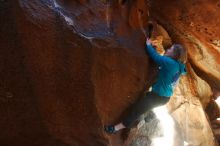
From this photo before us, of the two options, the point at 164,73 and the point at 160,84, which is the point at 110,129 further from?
the point at 164,73

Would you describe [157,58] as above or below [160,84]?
above

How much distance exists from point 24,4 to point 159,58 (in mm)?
2572

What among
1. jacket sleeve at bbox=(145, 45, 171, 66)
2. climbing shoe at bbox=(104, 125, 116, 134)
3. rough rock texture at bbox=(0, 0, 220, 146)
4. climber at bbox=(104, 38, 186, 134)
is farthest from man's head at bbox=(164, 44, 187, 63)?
climbing shoe at bbox=(104, 125, 116, 134)

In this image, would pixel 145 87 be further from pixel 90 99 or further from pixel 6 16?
pixel 6 16

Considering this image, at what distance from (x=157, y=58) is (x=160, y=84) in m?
0.50

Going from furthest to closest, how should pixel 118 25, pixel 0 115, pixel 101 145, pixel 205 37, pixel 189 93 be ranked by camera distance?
pixel 189 93, pixel 205 37, pixel 118 25, pixel 101 145, pixel 0 115

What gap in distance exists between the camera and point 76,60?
493 centimetres

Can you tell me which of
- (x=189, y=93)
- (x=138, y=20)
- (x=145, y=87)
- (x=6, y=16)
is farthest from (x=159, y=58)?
(x=189, y=93)

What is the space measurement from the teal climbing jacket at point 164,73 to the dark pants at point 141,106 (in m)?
0.12

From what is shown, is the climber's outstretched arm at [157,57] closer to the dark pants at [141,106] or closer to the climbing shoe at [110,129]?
the dark pants at [141,106]

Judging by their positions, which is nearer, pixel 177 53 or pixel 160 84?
pixel 177 53

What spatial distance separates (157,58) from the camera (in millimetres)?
5848

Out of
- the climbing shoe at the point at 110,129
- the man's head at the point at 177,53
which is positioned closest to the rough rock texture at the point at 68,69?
the climbing shoe at the point at 110,129

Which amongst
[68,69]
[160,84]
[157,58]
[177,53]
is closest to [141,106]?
[160,84]
